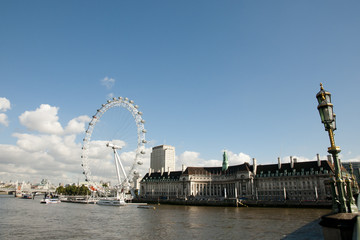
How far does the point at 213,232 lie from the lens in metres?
36.6

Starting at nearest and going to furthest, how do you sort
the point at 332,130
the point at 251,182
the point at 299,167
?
the point at 332,130, the point at 299,167, the point at 251,182

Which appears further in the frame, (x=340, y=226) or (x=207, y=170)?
(x=207, y=170)

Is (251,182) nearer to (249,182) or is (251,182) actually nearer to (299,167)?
(249,182)

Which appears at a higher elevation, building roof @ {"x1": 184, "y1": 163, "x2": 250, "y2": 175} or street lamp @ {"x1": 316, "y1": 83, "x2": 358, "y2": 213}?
building roof @ {"x1": 184, "y1": 163, "x2": 250, "y2": 175}

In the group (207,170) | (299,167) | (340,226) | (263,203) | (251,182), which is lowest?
(263,203)

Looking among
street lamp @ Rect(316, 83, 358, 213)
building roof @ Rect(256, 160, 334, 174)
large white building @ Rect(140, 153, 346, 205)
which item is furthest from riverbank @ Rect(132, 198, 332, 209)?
street lamp @ Rect(316, 83, 358, 213)

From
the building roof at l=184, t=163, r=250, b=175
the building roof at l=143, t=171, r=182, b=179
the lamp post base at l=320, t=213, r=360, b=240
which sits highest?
the building roof at l=184, t=163, r=250, b=175

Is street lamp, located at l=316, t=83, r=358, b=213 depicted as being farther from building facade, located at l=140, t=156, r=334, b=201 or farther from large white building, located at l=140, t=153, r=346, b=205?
building facade, located at l=140, t=156, r=334, b=201

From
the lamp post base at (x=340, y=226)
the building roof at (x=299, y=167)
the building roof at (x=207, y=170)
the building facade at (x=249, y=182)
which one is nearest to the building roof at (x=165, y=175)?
the building facade at (x=249, y=182)

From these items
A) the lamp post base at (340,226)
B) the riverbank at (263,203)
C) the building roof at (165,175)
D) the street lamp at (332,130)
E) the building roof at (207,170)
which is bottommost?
the riverbank at (263,203)

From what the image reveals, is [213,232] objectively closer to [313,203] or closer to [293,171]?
[313,203]

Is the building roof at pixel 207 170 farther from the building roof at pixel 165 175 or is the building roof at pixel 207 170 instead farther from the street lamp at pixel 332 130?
the street lamp at pixel 332 130

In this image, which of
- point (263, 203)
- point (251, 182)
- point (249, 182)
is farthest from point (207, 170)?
point (263, 203)

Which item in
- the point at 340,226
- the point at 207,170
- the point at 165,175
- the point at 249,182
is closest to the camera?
the point at 340,226
